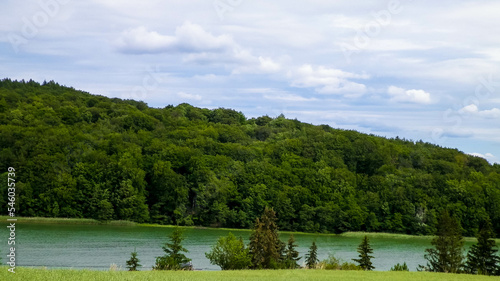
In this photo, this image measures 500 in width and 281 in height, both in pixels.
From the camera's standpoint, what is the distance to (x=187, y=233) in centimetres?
8481

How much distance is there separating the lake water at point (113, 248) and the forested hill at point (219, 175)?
452 inches

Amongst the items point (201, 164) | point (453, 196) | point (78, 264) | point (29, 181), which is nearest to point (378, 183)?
point (453, 196)

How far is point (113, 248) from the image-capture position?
190ft

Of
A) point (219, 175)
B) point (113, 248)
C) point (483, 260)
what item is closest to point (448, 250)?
point (483, 260)

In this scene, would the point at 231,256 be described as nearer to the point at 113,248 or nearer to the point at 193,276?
the point at 193,276

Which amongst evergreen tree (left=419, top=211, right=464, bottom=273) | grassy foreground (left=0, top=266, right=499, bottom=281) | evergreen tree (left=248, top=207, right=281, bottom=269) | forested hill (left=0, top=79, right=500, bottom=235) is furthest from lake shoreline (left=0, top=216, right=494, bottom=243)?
grassy foreground (left=0, top=266, right=499, bottom=281)

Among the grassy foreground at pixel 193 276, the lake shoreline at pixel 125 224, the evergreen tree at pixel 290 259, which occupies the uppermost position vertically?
the grassy foreground at pixel 193 276

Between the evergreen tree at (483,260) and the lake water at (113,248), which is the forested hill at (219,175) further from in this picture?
the evergreen tree at (483,260)

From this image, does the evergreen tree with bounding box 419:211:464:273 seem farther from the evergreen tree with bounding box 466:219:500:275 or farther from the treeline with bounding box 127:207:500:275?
the evergreen tree with bounding box 466:219:500:275

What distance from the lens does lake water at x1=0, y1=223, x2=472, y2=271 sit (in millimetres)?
48428

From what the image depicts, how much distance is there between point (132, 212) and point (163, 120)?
4035cm

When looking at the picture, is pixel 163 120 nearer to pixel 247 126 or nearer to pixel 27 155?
pixel 247 126

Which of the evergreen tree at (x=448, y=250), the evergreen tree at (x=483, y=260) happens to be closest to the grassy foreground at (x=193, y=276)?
the evergreen tree at (x=483, y=260)

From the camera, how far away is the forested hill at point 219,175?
95.9 m
